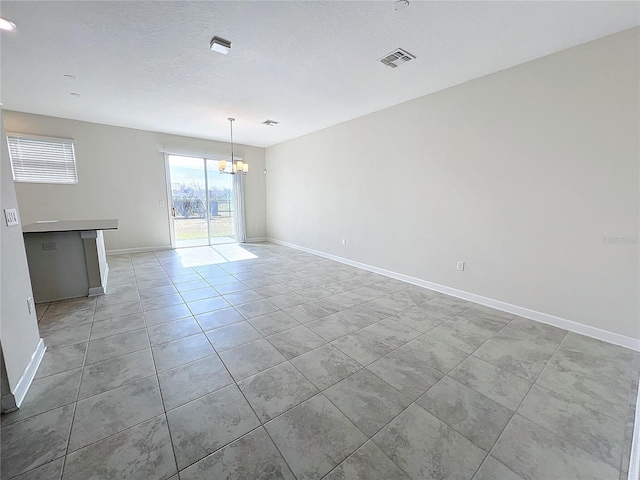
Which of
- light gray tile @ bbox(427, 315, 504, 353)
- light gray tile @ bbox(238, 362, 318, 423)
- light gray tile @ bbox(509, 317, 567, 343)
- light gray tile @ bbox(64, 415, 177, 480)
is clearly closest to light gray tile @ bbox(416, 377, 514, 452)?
light gray tile @ bbox(427, 315, 504, 353)

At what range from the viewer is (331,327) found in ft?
8.93

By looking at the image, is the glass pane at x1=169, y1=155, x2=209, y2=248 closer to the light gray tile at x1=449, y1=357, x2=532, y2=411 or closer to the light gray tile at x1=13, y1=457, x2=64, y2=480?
the light gray tile at x1=13, y1=457, x2=64, y2=480

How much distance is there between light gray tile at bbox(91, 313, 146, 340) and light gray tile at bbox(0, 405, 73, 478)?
104 centimetres

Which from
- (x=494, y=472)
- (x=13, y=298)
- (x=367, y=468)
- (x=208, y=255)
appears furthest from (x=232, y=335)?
(x=208, y=255)

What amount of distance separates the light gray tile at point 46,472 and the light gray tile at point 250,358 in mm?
941

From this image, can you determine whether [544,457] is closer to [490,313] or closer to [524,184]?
[490,313]

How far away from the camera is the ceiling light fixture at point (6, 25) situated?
2.18 m

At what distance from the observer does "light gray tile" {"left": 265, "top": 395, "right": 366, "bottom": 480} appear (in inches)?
52.0

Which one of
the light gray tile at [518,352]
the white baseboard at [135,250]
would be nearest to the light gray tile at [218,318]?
the light gray tile at [518,352]

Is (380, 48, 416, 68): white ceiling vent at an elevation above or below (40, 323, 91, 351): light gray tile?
above

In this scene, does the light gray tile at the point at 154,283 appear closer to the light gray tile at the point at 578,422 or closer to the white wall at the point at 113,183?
the white wall at the point at 113,183

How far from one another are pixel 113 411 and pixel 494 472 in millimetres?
2202

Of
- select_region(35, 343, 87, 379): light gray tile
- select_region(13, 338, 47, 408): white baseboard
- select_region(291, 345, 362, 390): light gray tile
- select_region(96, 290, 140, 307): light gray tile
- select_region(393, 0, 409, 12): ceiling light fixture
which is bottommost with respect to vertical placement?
select_region(35, 343, 87, 379): light gray tile

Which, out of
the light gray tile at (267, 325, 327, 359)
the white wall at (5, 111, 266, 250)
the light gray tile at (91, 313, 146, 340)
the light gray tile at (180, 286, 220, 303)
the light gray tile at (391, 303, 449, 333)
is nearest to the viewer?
the light gray tile at (267, 325, 327, 359)
